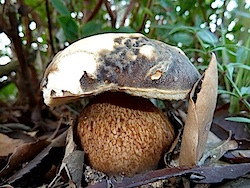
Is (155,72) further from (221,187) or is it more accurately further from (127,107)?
(221,187)

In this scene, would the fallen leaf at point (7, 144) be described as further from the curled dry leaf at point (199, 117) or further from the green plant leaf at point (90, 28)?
the curled dry leaf at point (199, 117)

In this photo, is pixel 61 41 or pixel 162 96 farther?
pixel 61 41

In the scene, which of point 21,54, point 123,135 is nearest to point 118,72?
point 123,135

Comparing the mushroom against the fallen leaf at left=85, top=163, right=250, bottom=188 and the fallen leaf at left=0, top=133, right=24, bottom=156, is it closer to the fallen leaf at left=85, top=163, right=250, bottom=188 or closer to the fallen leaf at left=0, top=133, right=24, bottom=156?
the fallen leaf at left=85, top=163, right=250, bottom=188

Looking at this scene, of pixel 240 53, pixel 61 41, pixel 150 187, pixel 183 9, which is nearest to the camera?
pixel 150 187

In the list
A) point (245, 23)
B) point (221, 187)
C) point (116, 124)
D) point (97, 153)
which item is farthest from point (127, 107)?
point (245, 23)

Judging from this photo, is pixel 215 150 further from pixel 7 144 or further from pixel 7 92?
pixel 7 92

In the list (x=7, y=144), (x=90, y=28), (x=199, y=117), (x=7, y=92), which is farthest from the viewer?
(x=7, y=92)

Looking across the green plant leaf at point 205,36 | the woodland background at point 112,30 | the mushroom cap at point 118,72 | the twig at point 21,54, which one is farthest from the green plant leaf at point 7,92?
the mushroom cap at point 118,72
